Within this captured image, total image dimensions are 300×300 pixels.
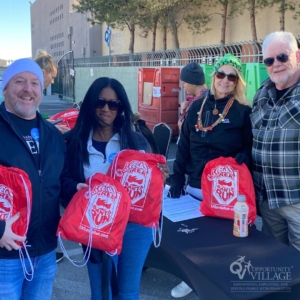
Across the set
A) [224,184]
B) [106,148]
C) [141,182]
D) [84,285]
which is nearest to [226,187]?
[224,184]

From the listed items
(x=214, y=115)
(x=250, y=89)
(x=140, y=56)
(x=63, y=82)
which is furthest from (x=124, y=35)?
(x=214, y=115)

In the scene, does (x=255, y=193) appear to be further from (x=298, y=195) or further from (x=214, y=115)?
(x=214, y=115)

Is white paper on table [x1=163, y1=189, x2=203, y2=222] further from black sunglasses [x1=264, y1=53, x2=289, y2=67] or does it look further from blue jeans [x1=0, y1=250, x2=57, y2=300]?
black sunglasses [x1=264, y1=53, x2=289, y2=67]

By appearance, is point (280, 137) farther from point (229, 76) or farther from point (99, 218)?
point (99, 218)

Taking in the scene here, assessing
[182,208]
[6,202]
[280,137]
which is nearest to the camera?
[6,202]

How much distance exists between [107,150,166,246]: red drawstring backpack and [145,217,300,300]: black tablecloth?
28 cm

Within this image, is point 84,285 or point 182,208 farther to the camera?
point 84,285

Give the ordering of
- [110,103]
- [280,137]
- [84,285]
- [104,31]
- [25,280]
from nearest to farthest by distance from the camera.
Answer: [25,280]
[110,103]
[280,137]
[84,285]
[104,31]

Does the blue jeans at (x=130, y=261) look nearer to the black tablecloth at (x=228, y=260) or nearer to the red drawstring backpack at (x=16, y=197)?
the black tablecloth at (x=228, y=260)

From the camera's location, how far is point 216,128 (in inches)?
107

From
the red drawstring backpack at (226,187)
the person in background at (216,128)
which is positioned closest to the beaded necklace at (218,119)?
the person in background at (216,128)

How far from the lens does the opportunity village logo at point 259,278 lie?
1738 millimetres

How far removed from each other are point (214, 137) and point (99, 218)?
3.97ft

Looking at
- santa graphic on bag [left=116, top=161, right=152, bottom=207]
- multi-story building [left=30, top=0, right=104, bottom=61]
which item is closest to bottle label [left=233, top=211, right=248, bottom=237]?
santa graphic on bag [left=116, top=161, right=152, bottom=207]
